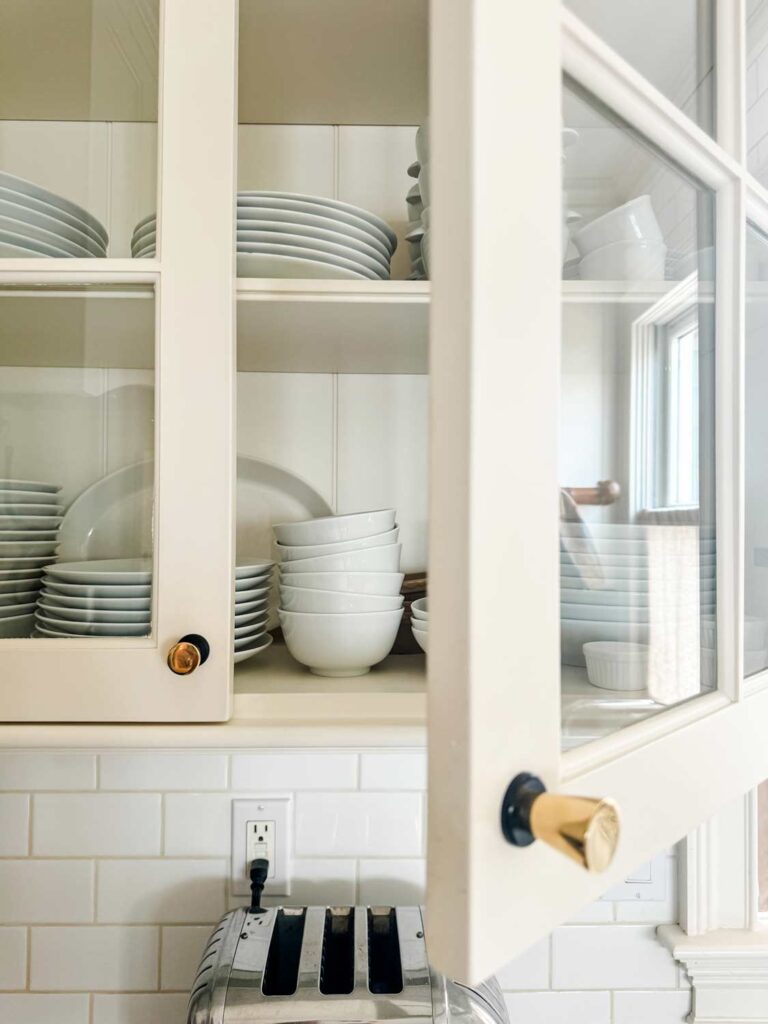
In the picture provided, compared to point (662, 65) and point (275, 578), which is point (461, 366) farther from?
point (275, 578)

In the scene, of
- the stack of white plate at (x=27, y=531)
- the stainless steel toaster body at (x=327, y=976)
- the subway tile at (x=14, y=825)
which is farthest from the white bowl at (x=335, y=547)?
the subway tile at (x=14, y=825)

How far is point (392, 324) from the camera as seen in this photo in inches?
32.4

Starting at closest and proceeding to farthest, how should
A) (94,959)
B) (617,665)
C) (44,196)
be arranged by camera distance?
1. (617,665)
2. (44,196)
3. (94,959)

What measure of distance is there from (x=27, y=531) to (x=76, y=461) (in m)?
0.08

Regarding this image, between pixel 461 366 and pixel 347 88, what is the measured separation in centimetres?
78

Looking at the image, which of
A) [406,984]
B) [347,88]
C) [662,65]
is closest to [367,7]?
[347,88]

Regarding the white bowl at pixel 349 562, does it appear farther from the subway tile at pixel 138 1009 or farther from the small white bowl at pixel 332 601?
the subway tile at pixel 138 1009

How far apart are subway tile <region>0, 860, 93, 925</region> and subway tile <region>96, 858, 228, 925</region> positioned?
21mm

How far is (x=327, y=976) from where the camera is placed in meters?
0.83

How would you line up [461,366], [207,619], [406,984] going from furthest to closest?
[406,984] → [207,619] → [461,366]

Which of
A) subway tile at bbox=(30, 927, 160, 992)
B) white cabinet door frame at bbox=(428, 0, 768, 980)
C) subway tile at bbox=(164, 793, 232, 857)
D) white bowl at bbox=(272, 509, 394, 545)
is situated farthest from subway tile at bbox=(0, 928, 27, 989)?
white cabinet door frame at bbox=(428, 0, 768, 980)

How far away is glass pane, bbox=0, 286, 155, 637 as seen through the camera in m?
0.72

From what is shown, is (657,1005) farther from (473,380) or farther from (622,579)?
(473,380)

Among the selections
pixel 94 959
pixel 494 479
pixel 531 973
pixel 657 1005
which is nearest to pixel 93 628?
pixel 494 479
